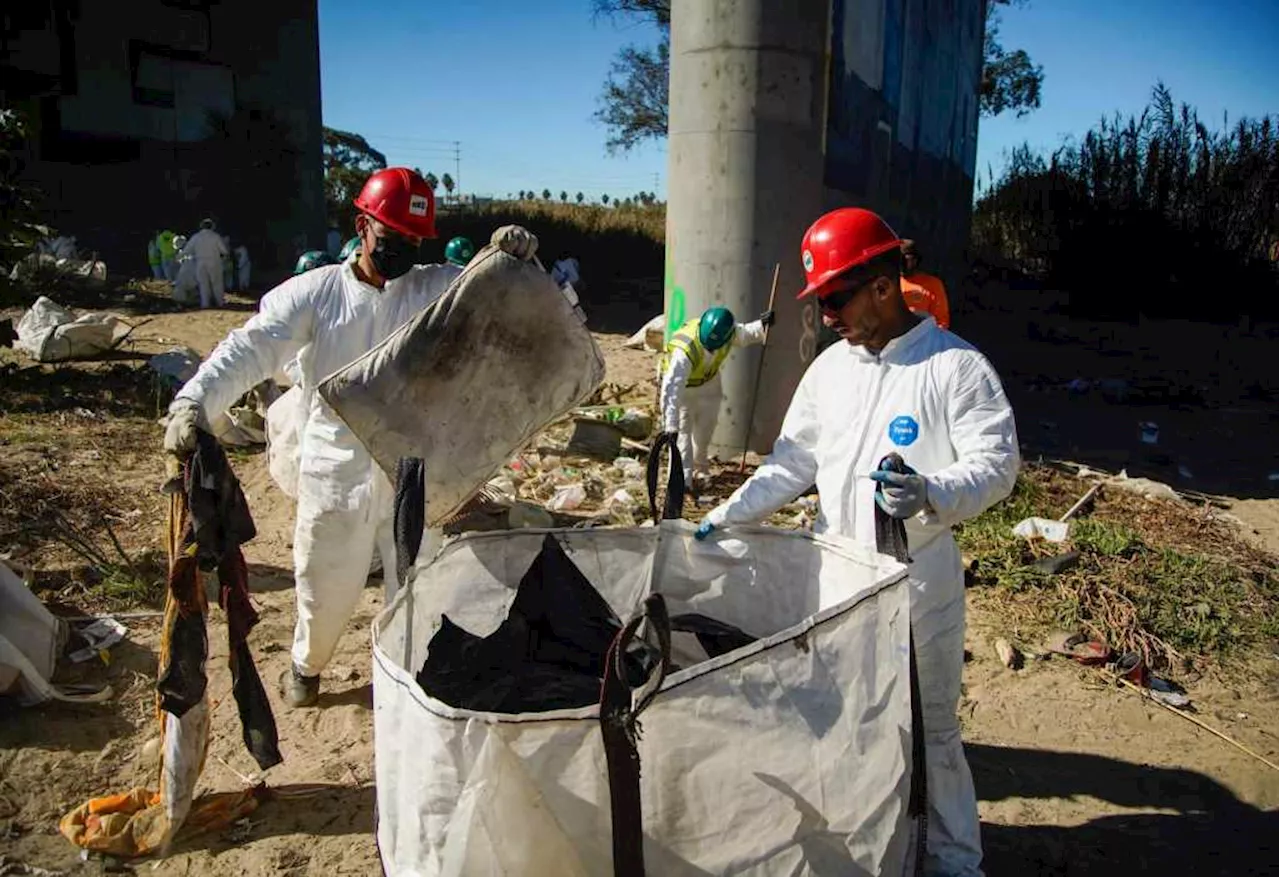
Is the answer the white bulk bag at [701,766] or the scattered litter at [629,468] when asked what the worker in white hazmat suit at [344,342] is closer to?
the white bulk bag at [701,766]

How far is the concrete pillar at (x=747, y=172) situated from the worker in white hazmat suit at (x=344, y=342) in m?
4.11

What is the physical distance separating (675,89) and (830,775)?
662cm

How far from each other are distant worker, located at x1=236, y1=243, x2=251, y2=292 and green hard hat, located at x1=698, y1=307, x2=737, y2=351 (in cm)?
1468

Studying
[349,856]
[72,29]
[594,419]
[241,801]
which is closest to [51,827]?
[241,801]

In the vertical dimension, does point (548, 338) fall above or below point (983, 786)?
above

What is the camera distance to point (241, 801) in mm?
3102

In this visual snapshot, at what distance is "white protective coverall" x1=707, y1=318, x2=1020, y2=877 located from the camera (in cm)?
236

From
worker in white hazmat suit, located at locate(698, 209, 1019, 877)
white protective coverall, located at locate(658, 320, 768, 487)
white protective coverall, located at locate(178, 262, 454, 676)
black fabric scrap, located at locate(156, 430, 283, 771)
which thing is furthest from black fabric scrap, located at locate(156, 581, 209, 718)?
white protective coverall, located at locate(658, 320, 768, 487)

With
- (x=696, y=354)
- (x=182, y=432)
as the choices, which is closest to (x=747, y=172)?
(x=696, y=354)

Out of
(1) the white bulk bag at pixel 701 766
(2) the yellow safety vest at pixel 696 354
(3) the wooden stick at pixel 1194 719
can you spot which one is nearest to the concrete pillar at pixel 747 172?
(2) the yellow safety vest at pixel 696 354

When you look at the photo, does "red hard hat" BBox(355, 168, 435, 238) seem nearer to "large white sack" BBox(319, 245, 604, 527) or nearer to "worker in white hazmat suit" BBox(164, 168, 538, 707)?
"worker in white hazmat suit" BBox(164, 168, 538, 707)

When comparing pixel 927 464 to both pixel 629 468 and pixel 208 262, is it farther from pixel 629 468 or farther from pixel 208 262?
pixel 208 262

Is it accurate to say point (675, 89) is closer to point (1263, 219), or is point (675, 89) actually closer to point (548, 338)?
point (548, 338)

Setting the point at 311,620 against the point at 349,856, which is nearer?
the point at 349,856
